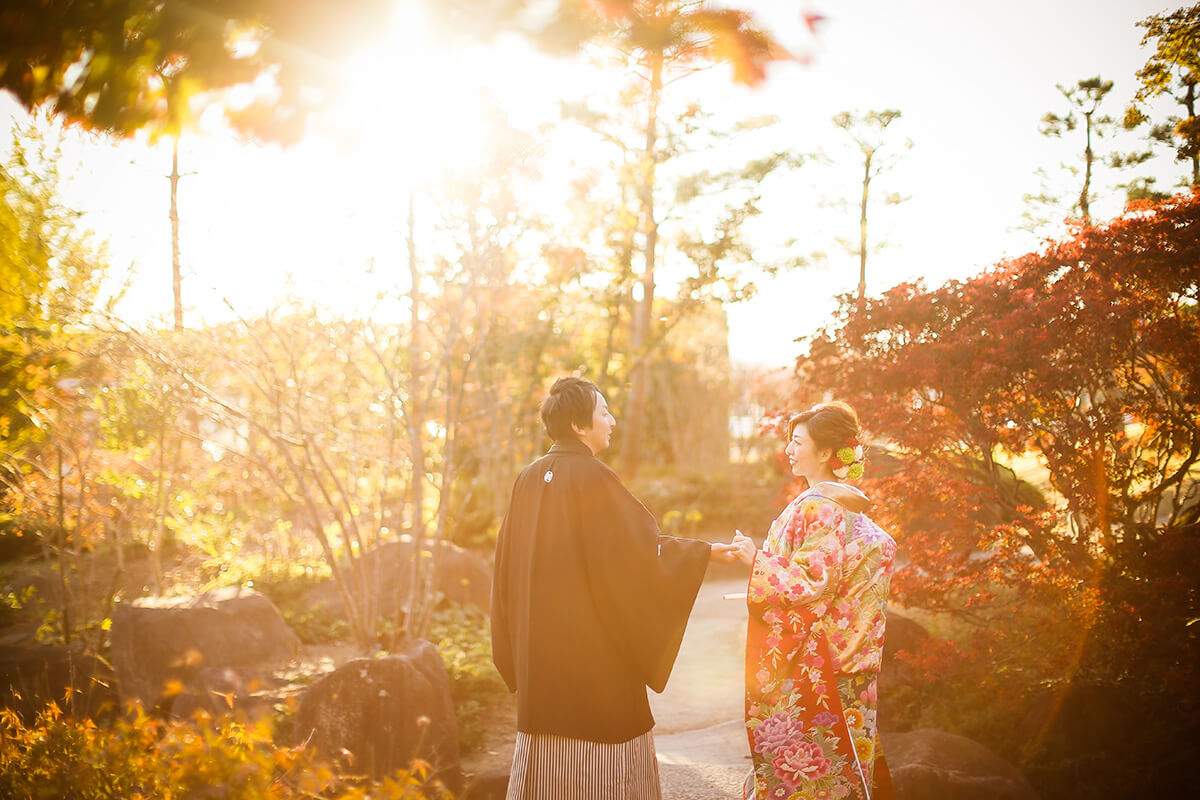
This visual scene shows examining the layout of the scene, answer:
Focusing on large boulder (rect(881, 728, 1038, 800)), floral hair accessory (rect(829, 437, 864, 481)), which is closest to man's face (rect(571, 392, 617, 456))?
floral hair accessory (rect(829, 437, 864, 481))

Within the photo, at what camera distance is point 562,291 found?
920 cm

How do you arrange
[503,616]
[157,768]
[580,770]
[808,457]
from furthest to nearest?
[503,616] → [808,457] → [580,770] → [157,768]

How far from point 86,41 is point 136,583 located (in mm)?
8611

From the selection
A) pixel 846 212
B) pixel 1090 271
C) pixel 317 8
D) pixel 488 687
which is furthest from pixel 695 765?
pixel 846 212

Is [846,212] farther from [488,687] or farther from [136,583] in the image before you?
[136,583]

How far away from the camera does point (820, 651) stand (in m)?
2.98

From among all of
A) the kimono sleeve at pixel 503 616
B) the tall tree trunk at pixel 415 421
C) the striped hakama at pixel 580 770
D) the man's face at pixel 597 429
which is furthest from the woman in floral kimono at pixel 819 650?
the tall tree trunk at pixel 415 421

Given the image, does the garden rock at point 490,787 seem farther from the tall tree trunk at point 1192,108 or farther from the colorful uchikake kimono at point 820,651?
the tall tree trunk at point 1192,108

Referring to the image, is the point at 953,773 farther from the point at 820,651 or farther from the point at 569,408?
the point at 569,408

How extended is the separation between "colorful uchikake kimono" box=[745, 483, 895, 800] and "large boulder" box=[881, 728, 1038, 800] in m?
1.00

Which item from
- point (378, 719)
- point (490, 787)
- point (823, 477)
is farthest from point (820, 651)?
point (378, 719)

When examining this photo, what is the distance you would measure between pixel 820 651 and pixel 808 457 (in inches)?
28.0

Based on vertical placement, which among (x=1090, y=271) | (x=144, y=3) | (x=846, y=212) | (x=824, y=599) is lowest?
(x=824, y=599)

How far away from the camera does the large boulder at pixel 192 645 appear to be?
6.04 m
